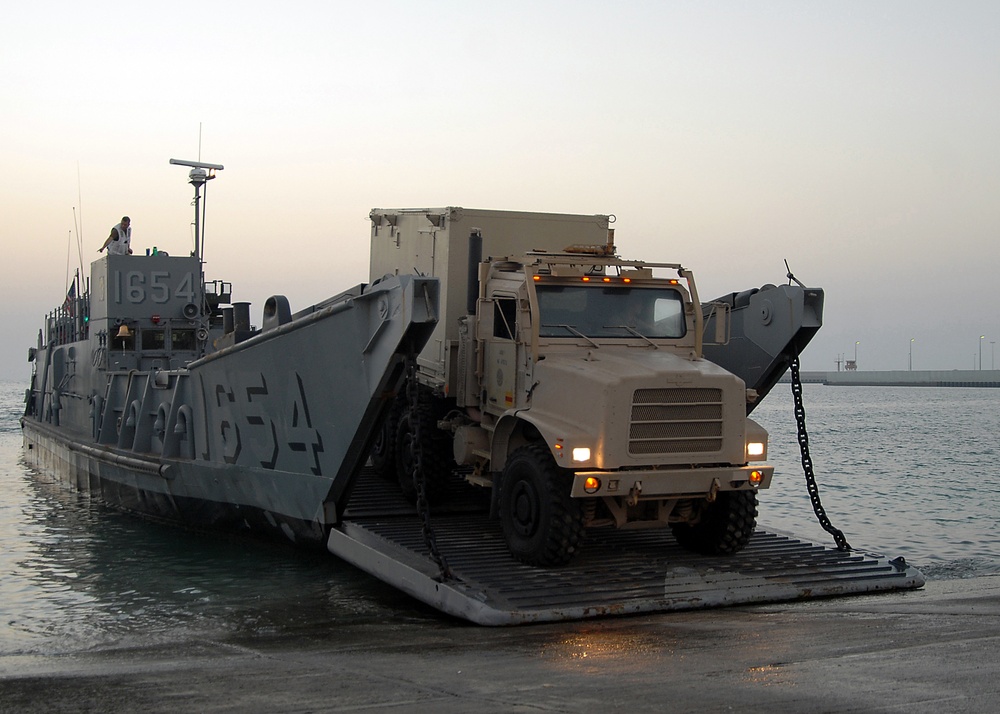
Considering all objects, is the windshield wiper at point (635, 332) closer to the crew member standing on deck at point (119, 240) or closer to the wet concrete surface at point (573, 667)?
the wet concrete surface at point (573, 667)

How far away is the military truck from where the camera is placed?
8.74 metres

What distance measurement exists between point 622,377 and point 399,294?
2.07 meters

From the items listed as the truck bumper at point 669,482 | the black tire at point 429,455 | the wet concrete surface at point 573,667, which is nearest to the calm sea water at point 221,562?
the wet concrete surface at point 573,667

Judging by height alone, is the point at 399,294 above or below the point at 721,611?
above

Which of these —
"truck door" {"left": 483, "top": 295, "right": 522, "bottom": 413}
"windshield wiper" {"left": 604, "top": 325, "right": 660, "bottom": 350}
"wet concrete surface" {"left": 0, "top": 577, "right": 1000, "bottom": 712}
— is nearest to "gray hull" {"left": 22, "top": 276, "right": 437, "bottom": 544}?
"truck door" {"left": 483, "top": 295, "right": 522, "bottom": 413}

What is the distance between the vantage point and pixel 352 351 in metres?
9.96

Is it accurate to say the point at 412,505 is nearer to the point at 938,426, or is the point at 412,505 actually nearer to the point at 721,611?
the point at 721,611

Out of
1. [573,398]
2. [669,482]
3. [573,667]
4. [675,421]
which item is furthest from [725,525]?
[573,667]

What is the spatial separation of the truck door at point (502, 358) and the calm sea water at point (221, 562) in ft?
6.67

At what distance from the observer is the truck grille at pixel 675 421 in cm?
873

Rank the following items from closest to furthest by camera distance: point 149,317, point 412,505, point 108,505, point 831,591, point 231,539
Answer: point 831,591, point 412,505, point 231,539, point 108,505, point 149,317

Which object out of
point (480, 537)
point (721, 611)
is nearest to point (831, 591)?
point (721, 611)

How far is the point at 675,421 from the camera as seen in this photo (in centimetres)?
888

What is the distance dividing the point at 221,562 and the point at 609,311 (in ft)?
17.9
